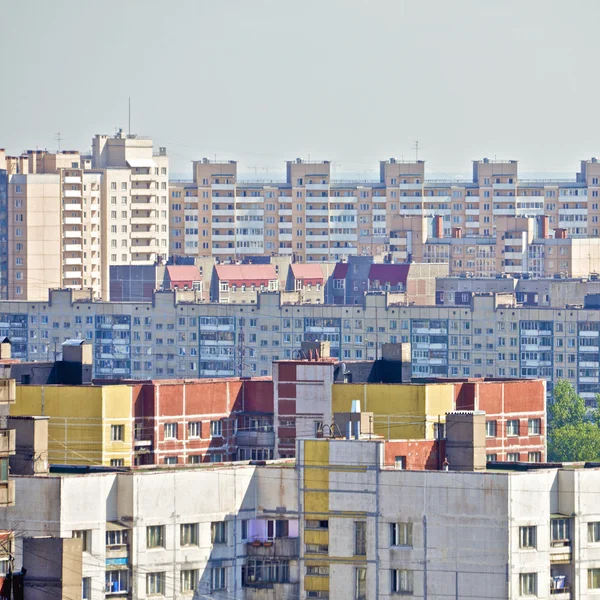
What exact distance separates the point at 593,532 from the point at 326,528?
22.9ft

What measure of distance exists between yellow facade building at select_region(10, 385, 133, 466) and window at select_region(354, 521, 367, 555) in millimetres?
17605

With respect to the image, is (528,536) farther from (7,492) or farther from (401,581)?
(7,492)

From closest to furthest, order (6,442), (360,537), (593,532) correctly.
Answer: (6,442) < (593,532) < (360,537)

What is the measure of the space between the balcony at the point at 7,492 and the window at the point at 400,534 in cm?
1027

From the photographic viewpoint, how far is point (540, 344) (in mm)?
177750

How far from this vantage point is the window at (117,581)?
70125mm

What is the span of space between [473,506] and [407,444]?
5315mm

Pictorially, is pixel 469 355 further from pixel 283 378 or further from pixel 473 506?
pixel 473 506

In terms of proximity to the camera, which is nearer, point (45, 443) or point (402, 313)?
point (45, 443)

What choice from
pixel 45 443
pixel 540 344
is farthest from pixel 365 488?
pixel 540 344

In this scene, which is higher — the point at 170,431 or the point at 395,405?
the point at 395,405

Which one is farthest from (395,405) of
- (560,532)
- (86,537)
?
(86,537)

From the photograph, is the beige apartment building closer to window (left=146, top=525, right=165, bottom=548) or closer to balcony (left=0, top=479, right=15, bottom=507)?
window (left=146, top=525, right=165, bottom=548)

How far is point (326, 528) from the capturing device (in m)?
71.6
